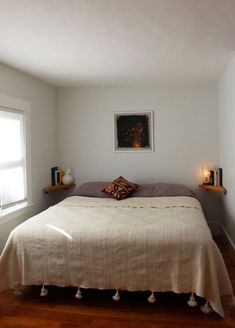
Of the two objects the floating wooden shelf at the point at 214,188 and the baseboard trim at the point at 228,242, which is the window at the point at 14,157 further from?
the baseboard trim at the point at 228,242

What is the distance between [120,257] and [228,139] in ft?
6.71

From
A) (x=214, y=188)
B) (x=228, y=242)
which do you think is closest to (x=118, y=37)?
(x=214, y=188)

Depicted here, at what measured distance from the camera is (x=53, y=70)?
351 centimetres

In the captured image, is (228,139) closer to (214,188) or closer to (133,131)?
(214,188)

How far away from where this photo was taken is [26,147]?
3664mm

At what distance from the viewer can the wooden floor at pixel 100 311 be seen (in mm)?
2188

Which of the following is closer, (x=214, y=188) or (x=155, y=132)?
(x=214, y=188)

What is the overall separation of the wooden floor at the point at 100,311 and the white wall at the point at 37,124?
3.01ft

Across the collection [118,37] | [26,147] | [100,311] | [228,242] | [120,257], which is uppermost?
[118,37]

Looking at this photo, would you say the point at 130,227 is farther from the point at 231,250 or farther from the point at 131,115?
the point at 131,115

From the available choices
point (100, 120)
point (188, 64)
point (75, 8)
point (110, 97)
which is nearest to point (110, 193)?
point (100, 120)

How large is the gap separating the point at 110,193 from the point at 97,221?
4.13 ft

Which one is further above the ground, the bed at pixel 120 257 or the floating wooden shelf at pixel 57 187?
the floating wooden shelf at pixel 57 187

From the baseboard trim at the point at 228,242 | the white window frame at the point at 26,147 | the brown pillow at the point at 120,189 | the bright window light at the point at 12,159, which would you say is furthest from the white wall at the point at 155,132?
the bright window light at the point at 12,159
